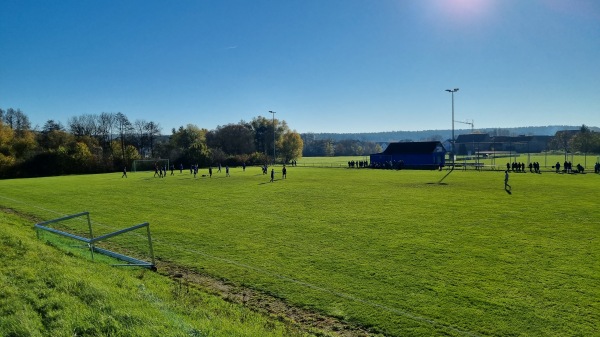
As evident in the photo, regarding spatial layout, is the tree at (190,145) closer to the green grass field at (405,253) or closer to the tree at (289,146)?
the tree at (289,146)

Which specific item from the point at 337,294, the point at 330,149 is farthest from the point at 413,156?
the point at 330,149

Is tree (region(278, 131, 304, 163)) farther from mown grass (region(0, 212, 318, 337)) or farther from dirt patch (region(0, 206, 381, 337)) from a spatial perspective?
mown grass (region(0, 212, 318, 337))

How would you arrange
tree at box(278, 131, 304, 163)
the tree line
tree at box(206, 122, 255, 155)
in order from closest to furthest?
the tree line → tree at box(206, 122, 255, 155) → tree at box(278, 131, 304, 163)

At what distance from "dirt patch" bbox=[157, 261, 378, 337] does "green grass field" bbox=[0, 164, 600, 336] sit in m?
0.24

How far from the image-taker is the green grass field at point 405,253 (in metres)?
7.89

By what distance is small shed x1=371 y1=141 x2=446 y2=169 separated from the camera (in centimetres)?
6303

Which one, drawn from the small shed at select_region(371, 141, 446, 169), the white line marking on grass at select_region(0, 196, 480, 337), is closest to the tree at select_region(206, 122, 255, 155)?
the small shed at select_region(371, 141, 446, 169)

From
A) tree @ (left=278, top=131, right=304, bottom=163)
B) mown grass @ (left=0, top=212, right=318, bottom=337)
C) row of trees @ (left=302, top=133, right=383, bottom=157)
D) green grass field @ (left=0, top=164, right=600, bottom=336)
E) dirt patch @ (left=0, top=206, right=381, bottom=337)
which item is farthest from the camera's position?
row of trees @ (left=302, top=133, right=383, bottom=157)

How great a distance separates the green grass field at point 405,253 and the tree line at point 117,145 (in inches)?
1781

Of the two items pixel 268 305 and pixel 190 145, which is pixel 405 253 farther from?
pixel 190 145

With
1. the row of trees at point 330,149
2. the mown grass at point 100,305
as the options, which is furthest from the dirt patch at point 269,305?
the row of trees at point 330,149

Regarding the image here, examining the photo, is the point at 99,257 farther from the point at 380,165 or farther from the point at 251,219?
the point at 380,165

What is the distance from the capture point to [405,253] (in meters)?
12.1

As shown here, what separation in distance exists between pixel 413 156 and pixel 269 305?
6060 centimetres
